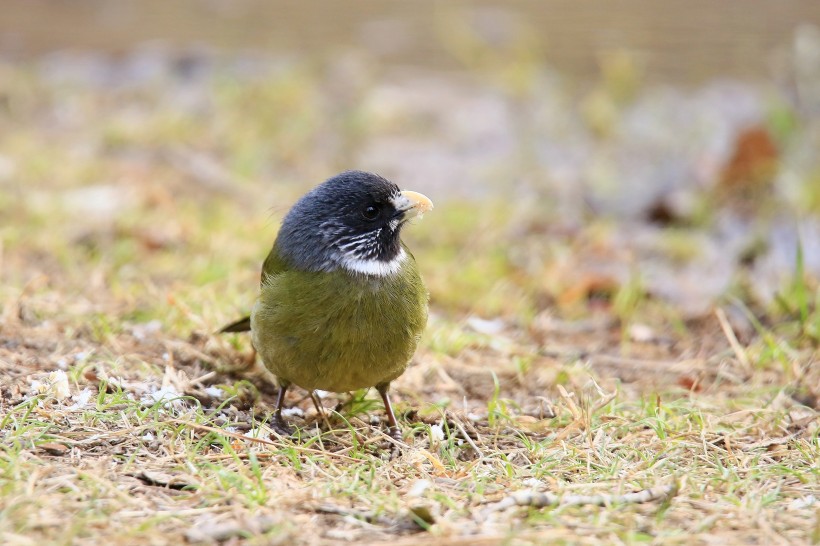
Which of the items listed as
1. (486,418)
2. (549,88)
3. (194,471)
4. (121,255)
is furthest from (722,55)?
(194,471)

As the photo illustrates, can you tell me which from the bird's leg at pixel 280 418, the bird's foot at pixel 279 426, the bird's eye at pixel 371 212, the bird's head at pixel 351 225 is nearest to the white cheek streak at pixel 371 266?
the bird's head at pixel 351 225

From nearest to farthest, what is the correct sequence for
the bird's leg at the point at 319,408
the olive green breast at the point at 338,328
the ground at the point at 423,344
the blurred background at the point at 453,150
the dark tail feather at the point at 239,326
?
the ground at the point at 423,344 < the olive green breast at the point at 338,328 < the bird's leg at the point at 319,408 < the dark tail feather at the point at 239,326 < the blurred background at the point at 453,150

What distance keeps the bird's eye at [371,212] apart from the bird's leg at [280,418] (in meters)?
0.76

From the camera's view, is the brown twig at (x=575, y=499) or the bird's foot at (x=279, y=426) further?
the bird's foot at (x=279, y=426)

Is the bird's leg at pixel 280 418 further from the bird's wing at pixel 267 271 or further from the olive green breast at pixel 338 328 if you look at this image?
the bird's wing at pixel 267 271

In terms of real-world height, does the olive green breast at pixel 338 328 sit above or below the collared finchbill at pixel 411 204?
below

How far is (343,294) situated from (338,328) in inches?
5.6

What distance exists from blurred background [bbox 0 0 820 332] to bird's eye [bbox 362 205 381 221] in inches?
43.6

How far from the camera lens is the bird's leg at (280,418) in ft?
13.7

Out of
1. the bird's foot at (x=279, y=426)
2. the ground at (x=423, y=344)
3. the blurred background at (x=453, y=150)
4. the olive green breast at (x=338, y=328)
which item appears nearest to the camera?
the ground at (x=423, y=344)

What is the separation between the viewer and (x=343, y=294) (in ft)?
13.3

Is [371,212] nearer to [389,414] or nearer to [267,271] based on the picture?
[267,271]

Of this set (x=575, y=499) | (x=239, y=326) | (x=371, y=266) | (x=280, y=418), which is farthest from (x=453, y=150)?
(x=575, y=499)

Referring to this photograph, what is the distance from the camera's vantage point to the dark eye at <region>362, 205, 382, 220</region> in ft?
14.2
